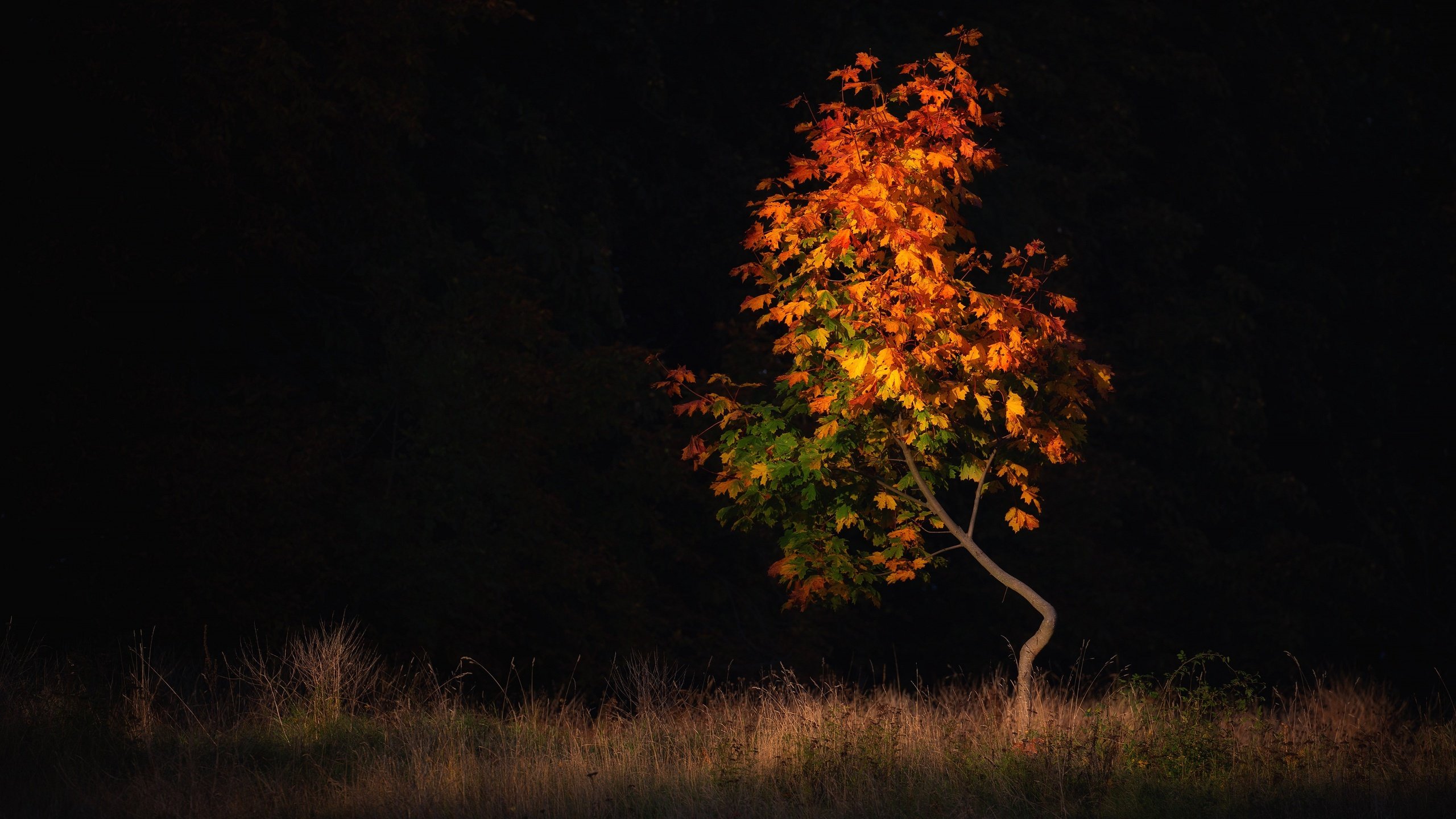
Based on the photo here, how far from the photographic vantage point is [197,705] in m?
8.64

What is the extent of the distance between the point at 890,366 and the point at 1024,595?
2.26 metres

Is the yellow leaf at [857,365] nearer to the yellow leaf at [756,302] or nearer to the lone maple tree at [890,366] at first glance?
the lone maple tree at [890,366]

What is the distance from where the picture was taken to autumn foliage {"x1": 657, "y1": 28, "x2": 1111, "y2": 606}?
8148mm

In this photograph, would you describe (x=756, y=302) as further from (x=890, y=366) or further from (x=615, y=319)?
(x=615, y=319)

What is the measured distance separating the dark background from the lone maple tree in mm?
4246

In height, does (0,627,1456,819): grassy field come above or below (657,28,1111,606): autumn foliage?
below

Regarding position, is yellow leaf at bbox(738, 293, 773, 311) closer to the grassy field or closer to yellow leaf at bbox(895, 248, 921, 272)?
yellow leaf at bbox(895, 248, 921, 272)

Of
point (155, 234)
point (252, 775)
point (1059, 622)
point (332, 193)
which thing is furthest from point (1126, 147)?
point (252, 775)

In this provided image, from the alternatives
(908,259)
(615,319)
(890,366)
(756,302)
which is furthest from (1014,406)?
(615,319)

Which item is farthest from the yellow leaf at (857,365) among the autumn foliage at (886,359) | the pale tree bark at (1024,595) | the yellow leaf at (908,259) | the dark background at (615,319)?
the dark background at (615,319)

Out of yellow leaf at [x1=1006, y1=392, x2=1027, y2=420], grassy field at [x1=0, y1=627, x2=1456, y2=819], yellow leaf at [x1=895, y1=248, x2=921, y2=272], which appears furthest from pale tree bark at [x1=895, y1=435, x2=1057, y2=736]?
yellow leaf at [x1=895, y1=248, x2=921, y2=272]

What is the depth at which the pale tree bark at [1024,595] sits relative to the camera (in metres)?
8.57

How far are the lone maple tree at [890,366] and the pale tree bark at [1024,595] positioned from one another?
2cm

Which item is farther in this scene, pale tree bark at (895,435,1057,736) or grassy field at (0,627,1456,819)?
pale tree bark at (895,435,1057,736)
